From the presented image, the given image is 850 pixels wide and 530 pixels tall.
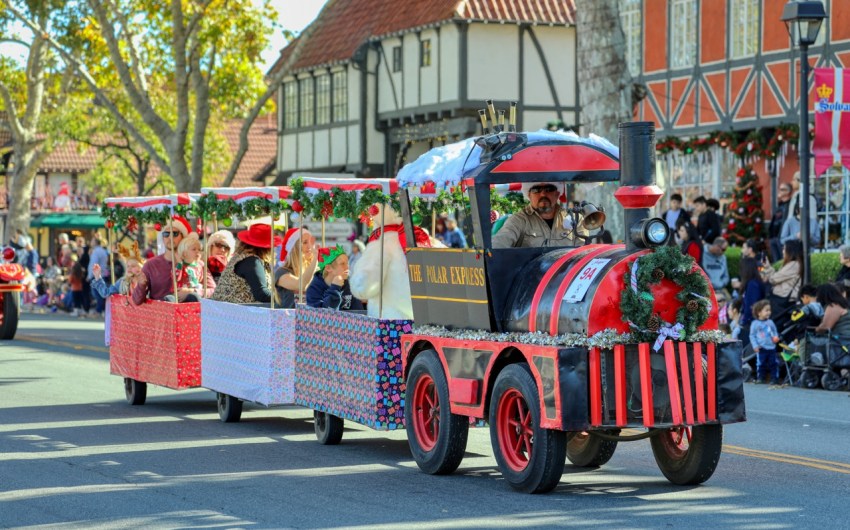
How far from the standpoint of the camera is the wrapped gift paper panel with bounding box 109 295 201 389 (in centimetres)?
1545

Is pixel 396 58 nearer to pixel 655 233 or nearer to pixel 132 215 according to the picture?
pixel 132 215

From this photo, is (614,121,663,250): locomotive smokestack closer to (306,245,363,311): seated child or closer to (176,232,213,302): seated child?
(306,245,363,311): seated child

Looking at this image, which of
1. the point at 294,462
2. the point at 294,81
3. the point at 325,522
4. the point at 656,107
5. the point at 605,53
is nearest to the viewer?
the point at 325,522

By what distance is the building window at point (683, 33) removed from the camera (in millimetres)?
34031

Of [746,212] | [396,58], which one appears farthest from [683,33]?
[396,58]

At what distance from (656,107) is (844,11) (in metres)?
6.29

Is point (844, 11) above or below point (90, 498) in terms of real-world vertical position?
above

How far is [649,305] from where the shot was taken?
9.82 meters

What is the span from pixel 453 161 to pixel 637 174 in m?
1.39

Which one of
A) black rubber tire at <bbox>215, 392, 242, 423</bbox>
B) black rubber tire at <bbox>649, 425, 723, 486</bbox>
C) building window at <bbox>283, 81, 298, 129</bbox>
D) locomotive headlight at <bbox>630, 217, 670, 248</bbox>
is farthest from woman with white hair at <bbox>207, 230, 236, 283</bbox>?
building window at <bbox>283, 81, 298, 129</bbox>

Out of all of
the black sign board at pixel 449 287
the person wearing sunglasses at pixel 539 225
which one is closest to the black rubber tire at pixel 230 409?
the black sign board at pixel 449 287

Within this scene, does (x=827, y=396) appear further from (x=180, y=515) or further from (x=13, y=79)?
(x=13, y=79)

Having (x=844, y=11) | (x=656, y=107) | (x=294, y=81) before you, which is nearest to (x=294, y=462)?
(x=844, y=11)

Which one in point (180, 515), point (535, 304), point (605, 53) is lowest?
point (180, 515)
